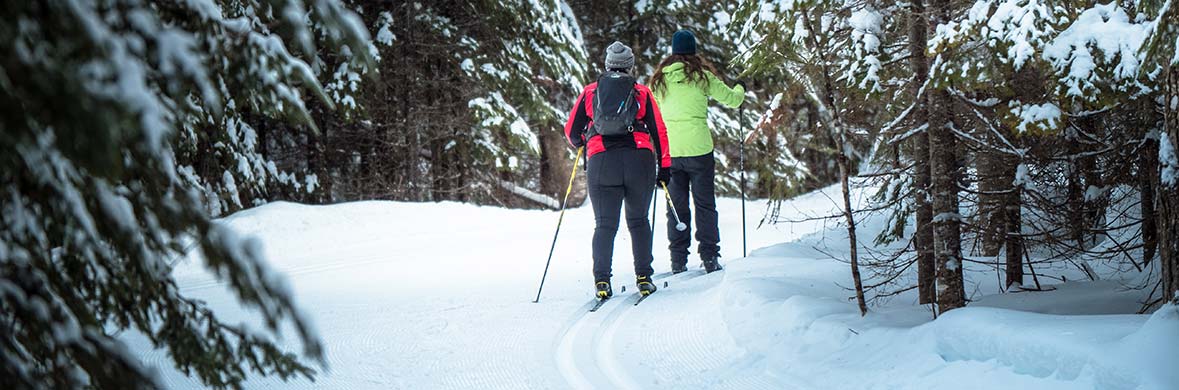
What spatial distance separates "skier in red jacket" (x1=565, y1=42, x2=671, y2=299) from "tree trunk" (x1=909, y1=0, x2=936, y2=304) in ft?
5.60

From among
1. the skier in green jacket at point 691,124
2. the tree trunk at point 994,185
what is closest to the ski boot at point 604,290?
the skier in green jacket at point 691,124

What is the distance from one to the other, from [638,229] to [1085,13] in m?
2.96

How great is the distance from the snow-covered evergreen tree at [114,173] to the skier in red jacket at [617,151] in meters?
3.21

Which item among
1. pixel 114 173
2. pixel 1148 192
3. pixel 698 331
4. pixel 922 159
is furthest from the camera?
pixel 922 159

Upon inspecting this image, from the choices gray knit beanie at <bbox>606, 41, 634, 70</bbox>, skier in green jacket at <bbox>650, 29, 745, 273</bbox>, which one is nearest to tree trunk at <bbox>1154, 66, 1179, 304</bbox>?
gray knit beanie at <bbox>606, 41, 634, 70</bbox>

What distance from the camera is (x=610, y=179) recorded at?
5.47 metres

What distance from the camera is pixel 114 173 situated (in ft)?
4.61

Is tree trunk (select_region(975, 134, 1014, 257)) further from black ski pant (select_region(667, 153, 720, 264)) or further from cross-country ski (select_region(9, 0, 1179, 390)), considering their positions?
black ski pant (select_region(667, 153, 720, 264))

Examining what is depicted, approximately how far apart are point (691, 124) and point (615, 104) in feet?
4.27

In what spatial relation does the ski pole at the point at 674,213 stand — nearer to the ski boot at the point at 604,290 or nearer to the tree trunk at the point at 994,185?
the ski boot at the point at 604,290

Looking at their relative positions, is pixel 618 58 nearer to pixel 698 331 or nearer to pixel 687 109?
pixel 687 109

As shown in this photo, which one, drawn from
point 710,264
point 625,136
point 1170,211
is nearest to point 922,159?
point 1170,211

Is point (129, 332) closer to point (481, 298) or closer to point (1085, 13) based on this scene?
point (481, 298)

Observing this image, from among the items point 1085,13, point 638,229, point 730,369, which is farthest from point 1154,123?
point 638,229
